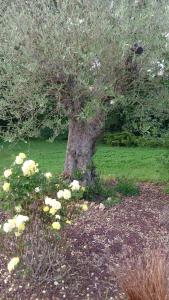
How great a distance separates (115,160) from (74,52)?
19.1 feet

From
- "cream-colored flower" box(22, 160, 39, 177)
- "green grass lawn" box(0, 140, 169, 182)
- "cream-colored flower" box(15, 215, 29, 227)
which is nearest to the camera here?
"cream-colored flower" box(15, 215, 29, 227)

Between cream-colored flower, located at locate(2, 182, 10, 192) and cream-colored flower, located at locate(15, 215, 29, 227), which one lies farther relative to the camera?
cream-colored flower, located at locate(2, 182, 10, 192)

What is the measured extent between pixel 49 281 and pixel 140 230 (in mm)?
1812

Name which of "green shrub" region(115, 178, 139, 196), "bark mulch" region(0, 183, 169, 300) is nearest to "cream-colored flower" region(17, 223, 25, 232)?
"bark mulch" region(0, 183, 169, 300)

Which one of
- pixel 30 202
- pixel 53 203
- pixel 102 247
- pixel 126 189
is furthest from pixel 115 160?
pixel 53 203

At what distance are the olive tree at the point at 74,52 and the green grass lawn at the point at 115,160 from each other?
2.43m

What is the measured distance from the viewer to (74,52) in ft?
20.1

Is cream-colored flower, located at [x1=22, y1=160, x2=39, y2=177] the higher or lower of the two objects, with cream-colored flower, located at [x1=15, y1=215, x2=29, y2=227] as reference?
higher

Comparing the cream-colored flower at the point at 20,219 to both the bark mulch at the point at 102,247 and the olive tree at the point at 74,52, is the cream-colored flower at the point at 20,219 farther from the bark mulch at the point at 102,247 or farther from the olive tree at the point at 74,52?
the olive tree at the point at 74,52

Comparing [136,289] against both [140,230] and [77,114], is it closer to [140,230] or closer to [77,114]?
[140,230]

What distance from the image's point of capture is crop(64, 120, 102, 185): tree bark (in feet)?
23.7

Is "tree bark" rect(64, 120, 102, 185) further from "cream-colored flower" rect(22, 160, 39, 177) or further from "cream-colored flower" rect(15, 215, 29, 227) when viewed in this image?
"cream-colored flower" rect(15, 215, 29, 227)

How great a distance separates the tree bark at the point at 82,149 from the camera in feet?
23.7

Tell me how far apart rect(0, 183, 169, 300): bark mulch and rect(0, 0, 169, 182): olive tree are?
4.26 feet
